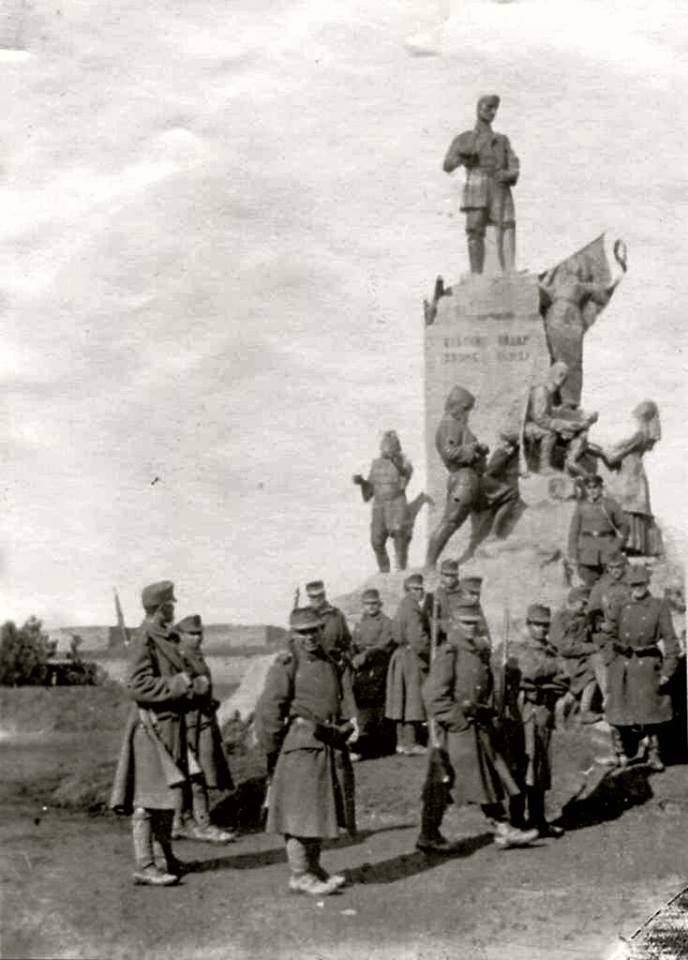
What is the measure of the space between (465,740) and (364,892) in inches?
37.2

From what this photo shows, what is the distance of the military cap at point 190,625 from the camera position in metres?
8.24

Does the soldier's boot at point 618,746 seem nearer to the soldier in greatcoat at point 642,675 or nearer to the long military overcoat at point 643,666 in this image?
the soldier in greatcoat at point 642,675

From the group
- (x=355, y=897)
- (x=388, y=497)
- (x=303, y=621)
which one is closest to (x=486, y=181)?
(x=388, y=497)

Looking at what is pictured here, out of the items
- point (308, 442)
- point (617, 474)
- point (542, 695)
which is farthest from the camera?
point (617, 474)

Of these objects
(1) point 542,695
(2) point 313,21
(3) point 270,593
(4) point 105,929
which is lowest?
(4) point 105,929

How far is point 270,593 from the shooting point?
31.2 ft

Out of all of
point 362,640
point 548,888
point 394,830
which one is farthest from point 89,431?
point 548,888

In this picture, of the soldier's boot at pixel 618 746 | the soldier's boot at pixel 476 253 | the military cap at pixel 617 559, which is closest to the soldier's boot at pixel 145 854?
the soldier's boot at pixel 618 746

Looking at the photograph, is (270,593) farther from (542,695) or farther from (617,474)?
(617,474)

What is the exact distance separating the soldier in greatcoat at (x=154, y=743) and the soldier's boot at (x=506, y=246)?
15.6 ft

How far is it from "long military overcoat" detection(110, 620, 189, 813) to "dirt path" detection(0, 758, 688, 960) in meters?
0.49

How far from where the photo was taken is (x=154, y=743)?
23.9ft

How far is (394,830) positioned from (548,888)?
907mm

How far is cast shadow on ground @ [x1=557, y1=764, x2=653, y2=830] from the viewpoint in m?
8.37
